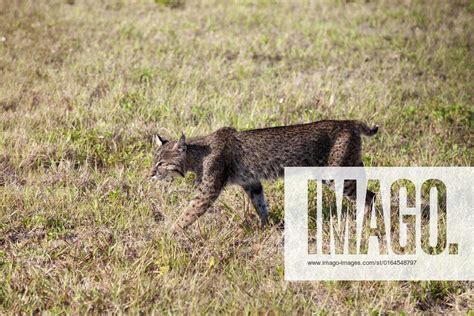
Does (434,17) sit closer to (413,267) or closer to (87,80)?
(87,80)

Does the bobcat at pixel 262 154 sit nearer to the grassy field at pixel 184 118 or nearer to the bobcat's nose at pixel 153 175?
the bobcat's nose at pixel 153 175

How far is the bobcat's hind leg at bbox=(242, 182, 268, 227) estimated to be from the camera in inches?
253

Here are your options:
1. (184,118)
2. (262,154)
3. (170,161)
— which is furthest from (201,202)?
(184,118)

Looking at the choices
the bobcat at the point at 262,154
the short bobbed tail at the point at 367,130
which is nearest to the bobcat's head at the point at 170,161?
the bobcat at the point at 262,154

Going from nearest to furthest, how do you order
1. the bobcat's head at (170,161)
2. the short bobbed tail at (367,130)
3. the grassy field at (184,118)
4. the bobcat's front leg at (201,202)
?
the grassy field at (184,118) < the bobcat's front leg at (201,202) < the bobcat's head at (170,161) < the short bobbed tail at (367,130)

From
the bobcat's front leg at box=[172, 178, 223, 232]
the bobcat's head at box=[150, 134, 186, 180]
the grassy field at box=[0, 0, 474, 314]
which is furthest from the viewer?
the bobcat's head at box=[150, 134, 186, 180]

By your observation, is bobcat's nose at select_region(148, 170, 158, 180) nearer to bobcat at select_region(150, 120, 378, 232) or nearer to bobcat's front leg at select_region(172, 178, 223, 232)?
bobcat at select_region(150, 120, 378, 232)

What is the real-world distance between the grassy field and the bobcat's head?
1.07 feet

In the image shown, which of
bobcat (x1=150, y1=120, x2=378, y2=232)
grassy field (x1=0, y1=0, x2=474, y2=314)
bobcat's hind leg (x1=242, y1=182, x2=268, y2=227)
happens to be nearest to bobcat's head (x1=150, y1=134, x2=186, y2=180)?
bobcat (x1=150, y1=120, x2=378, y2=232)

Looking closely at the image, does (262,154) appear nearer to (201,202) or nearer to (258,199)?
(258,199)

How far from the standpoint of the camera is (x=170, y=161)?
6.42 metres

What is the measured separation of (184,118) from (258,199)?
2.73m

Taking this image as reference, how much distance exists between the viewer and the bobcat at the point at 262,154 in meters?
6.40

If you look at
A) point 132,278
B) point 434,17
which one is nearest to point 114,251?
point 132,278
